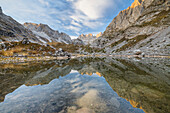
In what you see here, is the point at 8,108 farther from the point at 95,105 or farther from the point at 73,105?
the point at 95,105

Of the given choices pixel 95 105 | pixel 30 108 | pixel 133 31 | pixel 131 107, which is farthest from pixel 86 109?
pixel 133 31

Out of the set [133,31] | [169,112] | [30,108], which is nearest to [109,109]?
[169,112]

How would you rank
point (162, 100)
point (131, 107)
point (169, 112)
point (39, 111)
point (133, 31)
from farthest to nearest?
point (133, 31) < point (162, 100) < point (131, 107) < point (39, 111) < point (169, 112)

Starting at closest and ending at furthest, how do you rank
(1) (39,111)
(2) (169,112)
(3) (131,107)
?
(2) (169,112), (1) (39,111), (3) (131,107)

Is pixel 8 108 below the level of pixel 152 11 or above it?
below

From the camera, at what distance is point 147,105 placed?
6867mm

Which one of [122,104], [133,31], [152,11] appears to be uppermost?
[152,11]

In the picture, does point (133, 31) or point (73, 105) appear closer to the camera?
point (73, 105)

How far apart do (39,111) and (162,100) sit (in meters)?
10.7

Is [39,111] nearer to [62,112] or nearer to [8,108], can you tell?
[62,112]

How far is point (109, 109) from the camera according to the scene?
6.45 meters

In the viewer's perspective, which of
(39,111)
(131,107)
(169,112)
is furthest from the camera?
(131,107)

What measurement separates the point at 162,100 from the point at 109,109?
5259 millimetres

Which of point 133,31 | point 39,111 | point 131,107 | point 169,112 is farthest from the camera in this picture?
point 133,31
